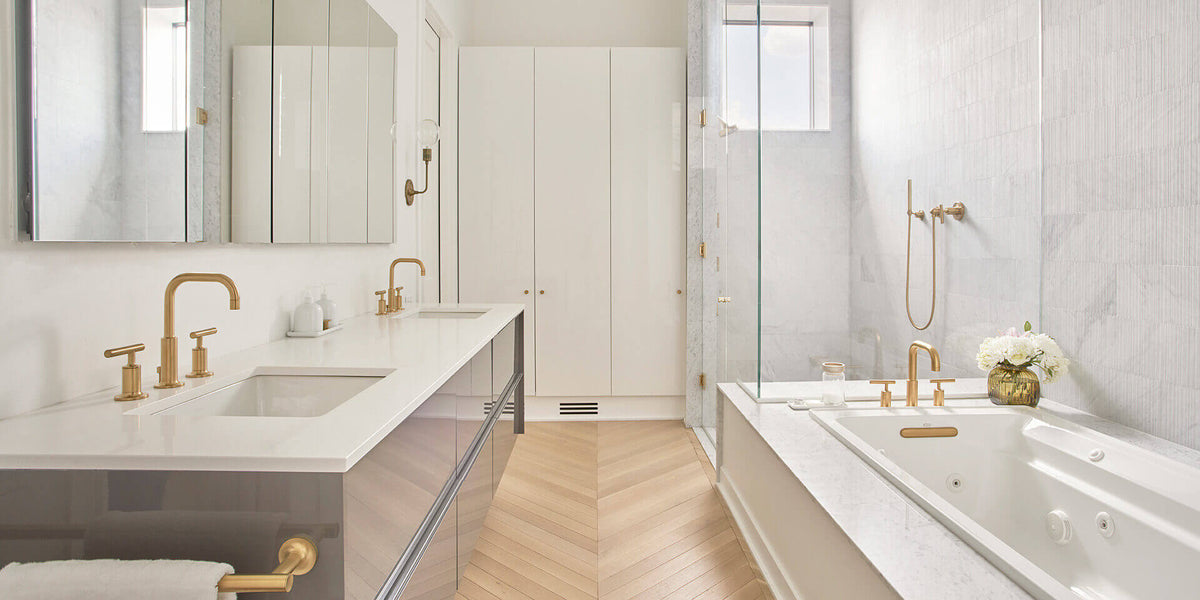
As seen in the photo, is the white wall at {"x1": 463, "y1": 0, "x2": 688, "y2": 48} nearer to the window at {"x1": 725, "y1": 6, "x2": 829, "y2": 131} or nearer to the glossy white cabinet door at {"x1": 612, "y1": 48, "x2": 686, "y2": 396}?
the glossy white cabinet door at {"x1": 612, "y1": 48, "x2": 686, "y2": 396}

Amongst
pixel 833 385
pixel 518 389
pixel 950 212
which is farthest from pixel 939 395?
pixel 518 389

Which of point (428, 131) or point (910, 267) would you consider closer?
point (910, 267)

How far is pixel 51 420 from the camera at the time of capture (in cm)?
99

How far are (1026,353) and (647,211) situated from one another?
2.17 metres

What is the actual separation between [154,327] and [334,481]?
76 centimetres

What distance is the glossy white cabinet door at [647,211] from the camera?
3848mm

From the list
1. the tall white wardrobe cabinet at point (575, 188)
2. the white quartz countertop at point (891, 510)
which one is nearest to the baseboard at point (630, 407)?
the tall white wardrobe cabinet at point (575, 188)

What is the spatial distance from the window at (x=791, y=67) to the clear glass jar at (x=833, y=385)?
0.82 metres

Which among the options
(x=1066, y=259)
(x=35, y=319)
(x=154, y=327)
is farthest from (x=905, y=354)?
(x=35, y=319)

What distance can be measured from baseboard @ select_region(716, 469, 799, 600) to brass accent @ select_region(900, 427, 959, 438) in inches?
21.3

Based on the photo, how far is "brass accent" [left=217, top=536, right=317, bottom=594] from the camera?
0.79m

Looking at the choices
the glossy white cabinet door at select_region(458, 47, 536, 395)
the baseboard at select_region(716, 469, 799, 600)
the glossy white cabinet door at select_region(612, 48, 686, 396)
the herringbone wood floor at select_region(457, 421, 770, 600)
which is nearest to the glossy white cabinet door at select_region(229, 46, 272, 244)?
the herringbone wood floor at select_region(457, 421, 770, 600)

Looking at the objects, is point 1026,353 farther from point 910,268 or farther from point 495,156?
point 495,156

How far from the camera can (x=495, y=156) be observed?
12.6 feet
